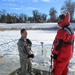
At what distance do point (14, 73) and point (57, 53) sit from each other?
1.53 meters

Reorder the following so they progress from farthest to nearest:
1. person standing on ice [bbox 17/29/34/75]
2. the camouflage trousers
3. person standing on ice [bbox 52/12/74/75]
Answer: the camouflage trousers < person standing on ice [bbox 17/29/34/75] < person standing on ice [bbox 52/12/74/75]

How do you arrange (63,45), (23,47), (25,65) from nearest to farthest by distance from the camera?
(63,45)
(23,47)
(25,65)

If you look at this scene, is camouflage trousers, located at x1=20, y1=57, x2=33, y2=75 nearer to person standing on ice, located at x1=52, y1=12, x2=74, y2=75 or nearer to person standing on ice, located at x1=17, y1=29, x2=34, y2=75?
person standing on ice, located at x1=17, y1=29, x2=34, y2=75

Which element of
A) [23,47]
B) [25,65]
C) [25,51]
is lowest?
[25,65]

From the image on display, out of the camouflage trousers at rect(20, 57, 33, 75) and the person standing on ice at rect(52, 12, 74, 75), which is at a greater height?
the person standing on ice at rect(52, 12, 74, 75)

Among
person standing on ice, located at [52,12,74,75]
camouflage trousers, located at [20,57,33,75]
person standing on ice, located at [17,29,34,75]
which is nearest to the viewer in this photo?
person standing on ice, located at [52,12,74,75]

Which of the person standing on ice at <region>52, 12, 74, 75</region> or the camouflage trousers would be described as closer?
the person standing on ice at <region>52, 12, 74, 75</region>

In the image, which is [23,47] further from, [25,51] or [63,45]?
[63,45]

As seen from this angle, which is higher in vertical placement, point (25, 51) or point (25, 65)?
point (25, 51)

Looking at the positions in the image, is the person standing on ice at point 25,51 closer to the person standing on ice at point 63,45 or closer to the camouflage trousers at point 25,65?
the camouflage trousers at point 25,65

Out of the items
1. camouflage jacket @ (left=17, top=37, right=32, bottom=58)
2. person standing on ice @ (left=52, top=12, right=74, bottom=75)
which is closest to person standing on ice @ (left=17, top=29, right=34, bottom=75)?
camouflage jacket @ (left=17, top=37, right=32, bottom=58)

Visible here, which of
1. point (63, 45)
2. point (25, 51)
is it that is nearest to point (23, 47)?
point (25, 51)

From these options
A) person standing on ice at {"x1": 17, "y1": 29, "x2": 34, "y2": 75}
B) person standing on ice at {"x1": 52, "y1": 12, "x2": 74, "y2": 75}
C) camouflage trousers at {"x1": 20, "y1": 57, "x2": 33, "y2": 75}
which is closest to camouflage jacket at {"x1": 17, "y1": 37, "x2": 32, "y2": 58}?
person standing on ice at {"x1": 17, "y1": 29, "x2": 34, "y2": 75}

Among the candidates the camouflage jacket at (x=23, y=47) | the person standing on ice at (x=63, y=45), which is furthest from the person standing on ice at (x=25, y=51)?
the person standing on ice at (x=63, y=45)
